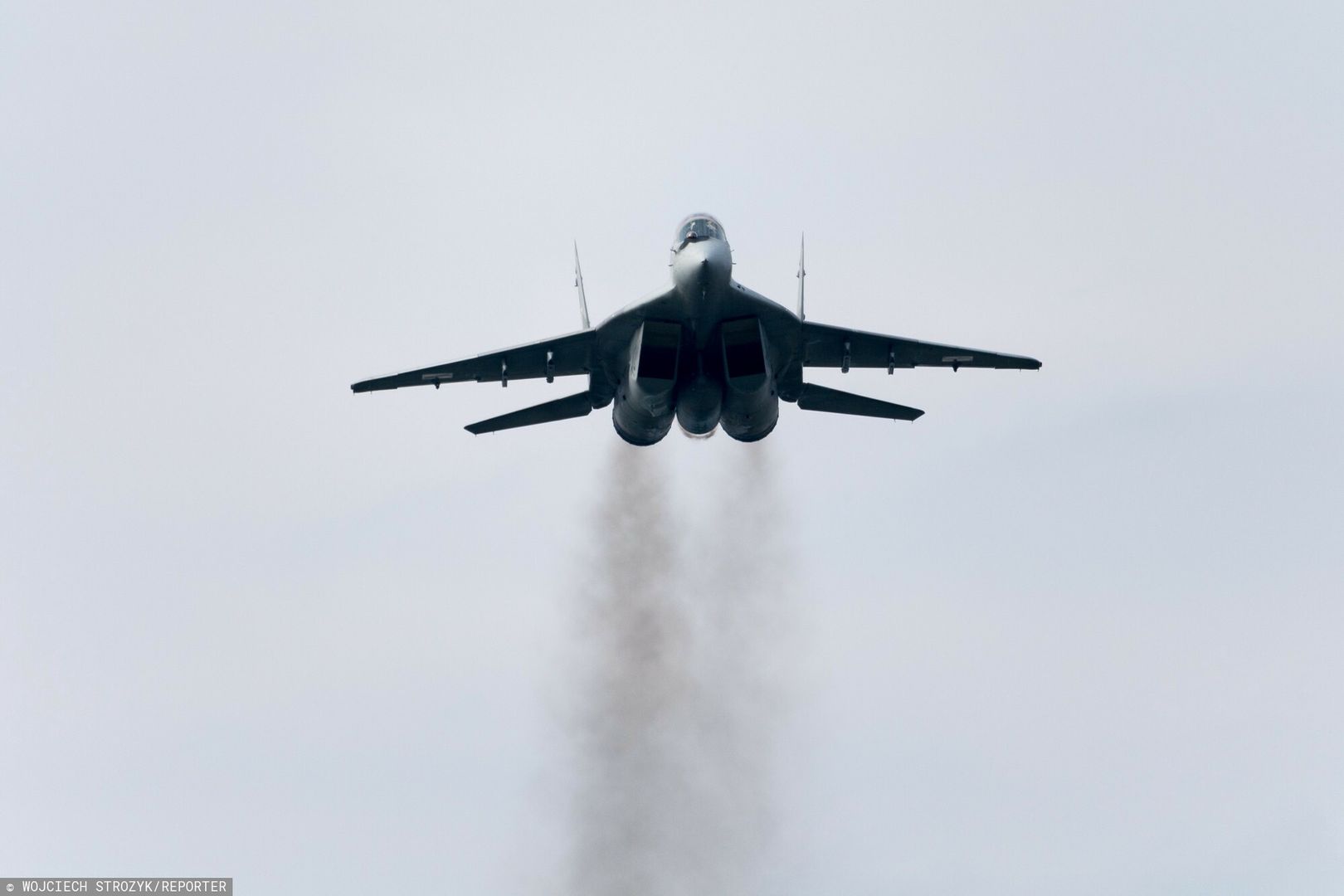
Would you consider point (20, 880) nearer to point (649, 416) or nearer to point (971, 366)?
point (649, 416)

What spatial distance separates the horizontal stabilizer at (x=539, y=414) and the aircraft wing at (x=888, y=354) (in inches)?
200

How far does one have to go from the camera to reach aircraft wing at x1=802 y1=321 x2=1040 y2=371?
41.3 metres

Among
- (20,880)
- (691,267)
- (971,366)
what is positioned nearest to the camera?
(691,267)

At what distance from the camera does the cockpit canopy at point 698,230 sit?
38625mm

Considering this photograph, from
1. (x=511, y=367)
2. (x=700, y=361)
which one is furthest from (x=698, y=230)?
(x=511, y=367)

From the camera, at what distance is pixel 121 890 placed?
48219 millimetres

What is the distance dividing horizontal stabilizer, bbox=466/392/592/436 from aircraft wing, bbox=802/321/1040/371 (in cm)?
509

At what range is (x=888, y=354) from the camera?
138 feet

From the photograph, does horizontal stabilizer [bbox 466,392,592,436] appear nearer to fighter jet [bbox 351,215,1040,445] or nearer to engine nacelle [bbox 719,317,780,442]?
fighter jet [bbox 351,215,1040,445]

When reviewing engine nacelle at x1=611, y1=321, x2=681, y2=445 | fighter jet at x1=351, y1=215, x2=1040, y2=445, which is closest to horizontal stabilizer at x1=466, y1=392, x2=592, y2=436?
fighter jet at x1=351, y1=215, x2=1040, y2=445

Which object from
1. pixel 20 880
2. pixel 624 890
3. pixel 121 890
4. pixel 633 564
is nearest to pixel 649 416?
pixel 633 564

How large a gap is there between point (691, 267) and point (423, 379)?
7.50 meters

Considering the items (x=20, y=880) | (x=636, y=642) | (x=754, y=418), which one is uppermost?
(x=754, y=418)

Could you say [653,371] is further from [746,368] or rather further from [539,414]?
[539,414]
